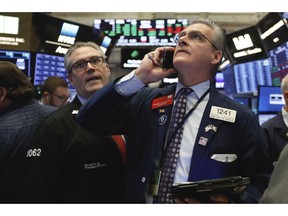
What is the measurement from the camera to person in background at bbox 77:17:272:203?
1.88 m

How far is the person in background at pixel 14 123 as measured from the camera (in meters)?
2.13

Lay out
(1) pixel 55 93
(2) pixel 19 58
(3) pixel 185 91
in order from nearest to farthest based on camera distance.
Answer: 1. (3) pixel 185 91
2. (1) pixel 55 93
3. (2) pixel 19 58

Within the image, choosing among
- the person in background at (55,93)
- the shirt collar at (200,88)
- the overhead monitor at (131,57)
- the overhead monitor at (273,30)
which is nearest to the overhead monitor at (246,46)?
the overhead monitor at (273,30)

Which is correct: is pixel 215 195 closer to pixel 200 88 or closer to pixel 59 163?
pixel 200 88

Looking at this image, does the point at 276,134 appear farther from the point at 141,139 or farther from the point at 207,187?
the point at 207,187

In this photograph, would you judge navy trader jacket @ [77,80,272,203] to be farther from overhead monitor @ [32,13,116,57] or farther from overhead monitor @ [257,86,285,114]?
overhead monitor @ [257,86,285,114]

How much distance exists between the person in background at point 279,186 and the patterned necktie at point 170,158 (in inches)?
20.0

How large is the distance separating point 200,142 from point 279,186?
51 centimetres

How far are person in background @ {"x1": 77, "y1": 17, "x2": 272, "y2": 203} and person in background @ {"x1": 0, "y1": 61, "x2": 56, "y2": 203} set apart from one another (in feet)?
1.22

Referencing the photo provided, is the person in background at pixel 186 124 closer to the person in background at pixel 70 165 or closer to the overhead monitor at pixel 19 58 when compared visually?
the person in background at pixel 70 165

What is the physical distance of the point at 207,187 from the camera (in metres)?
1.53

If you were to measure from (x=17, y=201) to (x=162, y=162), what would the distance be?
0.85 m

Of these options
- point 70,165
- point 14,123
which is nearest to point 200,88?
point 70,165

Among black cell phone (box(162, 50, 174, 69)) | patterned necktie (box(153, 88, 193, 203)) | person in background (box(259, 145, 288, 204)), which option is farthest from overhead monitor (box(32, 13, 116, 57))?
person in background (box(259, 145, 288, 204))
